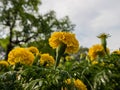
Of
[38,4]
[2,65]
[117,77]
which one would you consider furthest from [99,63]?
[38,4]

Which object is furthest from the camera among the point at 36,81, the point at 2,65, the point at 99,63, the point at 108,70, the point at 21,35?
the point at 21,35

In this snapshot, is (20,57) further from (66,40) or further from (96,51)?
(96,51)

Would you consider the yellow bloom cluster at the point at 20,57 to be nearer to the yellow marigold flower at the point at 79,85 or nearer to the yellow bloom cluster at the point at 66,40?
the yellow bloom cluster at the point at 66,40

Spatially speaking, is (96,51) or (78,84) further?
(96,51)

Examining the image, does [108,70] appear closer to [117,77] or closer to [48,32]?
[117,77]

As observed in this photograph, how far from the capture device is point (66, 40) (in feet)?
8.64

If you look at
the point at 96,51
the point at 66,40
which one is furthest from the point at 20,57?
the point at 96,51

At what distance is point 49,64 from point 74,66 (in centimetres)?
73

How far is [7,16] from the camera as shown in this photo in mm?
30109

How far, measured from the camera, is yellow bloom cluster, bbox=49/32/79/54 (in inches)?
104

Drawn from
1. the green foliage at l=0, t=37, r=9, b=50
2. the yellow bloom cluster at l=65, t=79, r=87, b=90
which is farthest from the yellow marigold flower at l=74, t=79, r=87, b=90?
the green foliage at l=0, t=37, r=9, b=50

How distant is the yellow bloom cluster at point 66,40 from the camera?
2.64 m

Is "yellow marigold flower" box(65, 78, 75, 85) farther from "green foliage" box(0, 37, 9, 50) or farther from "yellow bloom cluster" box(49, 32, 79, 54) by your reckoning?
"green foliage" box(0, 37, 9, 50)

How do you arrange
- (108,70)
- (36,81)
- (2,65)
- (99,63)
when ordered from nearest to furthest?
(36,81)
(108,70)
(99,63)
(2,65)
